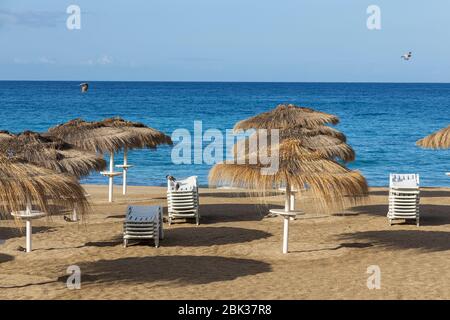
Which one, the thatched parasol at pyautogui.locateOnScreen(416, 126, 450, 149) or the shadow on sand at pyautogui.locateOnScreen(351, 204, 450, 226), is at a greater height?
the thatched parasol at pyautogui.locateOnScreen(416, 126, 450, 149)

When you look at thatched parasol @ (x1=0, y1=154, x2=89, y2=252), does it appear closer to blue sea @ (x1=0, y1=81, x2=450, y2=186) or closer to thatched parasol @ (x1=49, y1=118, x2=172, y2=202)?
thatched parasol @ (x1=49, y1=118, x2=172, y2=202)

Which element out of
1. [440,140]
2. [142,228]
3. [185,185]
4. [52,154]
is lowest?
[142,228]

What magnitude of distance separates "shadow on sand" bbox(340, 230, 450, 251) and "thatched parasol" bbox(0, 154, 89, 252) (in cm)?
601

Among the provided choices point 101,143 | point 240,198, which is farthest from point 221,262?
point 240,198

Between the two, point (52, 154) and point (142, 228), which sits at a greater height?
point (52, 154)

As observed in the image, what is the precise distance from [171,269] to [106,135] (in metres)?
7.19

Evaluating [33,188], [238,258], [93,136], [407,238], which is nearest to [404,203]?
[407,238]

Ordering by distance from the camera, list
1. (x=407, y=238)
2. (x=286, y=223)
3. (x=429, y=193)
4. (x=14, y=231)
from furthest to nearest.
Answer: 1. (x=429, y=193)
2. (x=14, y=231)
3. (x=407, y=238)
4. (x=286, y=223)

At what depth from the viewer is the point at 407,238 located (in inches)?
541

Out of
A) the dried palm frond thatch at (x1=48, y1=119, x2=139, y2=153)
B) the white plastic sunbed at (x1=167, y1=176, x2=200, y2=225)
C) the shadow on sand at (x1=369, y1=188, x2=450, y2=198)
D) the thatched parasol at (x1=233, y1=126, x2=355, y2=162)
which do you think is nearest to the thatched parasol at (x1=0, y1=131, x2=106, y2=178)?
the white plastic sunbed at (x1=167, y1=176, x2=200, y2=225)

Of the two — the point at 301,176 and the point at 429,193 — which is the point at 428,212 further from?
Result: the point at 301,176

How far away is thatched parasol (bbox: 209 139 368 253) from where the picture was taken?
36.4 ft

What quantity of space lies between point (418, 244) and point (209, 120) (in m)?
56.9
